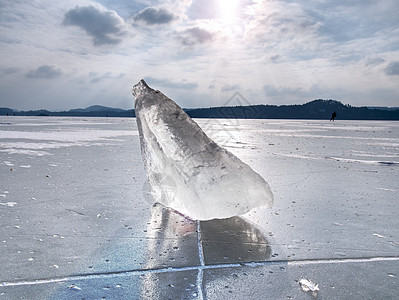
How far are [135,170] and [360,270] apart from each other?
14.5 feet

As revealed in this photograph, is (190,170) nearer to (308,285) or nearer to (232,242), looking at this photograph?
(232,242)

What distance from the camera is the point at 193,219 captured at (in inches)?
124

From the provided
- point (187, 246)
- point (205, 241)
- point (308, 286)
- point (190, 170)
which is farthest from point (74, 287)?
point (190, 170)

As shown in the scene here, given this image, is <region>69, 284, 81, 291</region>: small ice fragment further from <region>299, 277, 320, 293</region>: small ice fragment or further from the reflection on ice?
<region>299, 277, 320, 293</region>: small ice fragment

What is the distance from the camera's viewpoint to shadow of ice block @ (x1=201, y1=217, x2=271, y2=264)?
2309 mm

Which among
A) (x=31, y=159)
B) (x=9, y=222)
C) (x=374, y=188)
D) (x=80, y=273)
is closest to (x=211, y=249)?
(x=80, y=273)

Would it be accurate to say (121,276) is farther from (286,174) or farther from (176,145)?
(286,174)

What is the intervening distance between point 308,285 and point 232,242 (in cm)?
76

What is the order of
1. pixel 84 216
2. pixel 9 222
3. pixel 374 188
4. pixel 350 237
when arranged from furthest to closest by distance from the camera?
pixel 374 188, pixel 84 216, pixel 9 222, pixel 350 237

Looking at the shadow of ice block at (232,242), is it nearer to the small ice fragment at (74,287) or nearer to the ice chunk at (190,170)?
the ice chunk at (190,170)

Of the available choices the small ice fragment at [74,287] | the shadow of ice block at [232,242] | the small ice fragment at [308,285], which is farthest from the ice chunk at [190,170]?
the small ice fragment at [74,287]

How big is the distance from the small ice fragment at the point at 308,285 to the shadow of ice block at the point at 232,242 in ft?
1.16

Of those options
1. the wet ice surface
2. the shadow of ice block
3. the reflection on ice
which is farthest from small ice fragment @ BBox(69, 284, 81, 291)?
the shadow of ice block

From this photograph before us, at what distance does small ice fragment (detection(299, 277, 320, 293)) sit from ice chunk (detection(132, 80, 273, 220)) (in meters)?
1.09
